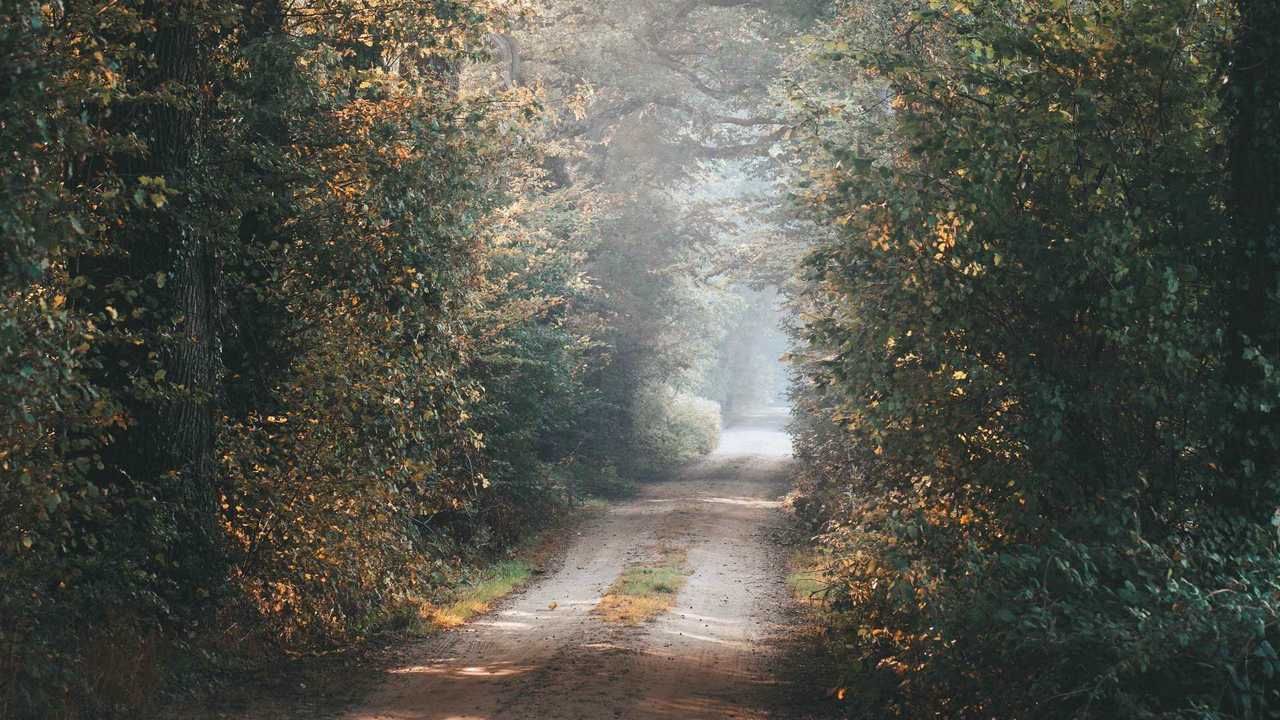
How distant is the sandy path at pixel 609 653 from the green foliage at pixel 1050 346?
195 cm

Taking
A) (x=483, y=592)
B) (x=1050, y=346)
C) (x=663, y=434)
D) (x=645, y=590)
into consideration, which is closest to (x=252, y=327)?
(x=483, y=592)

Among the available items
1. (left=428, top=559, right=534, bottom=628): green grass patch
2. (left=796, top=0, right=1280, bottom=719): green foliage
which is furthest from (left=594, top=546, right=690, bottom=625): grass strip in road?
(left=796, top=0, right=1280, bottom=719): green foliage

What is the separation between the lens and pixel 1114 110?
874 cm

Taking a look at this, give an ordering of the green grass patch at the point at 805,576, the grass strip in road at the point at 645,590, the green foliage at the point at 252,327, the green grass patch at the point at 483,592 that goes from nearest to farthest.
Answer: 1. the green foliage at the point at 252,327
2. the green grass patch at the point at 483,592
3. the grass strip in road at the point at 645,590
4. the green grass patch at the point at 805,576

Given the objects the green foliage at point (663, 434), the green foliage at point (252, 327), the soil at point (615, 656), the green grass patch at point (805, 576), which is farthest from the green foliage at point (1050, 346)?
the green foliage at point (663, 434)

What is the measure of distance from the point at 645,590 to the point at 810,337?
818cm

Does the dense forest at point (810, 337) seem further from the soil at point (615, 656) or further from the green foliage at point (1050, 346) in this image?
the soil at point (615, 656)

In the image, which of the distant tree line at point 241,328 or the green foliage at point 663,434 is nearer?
the distant tree line at point 241,328

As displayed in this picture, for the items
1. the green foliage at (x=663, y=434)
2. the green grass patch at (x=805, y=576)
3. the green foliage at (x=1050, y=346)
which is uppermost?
the green foliage at (x=1050, y=346)

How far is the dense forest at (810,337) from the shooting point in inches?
296

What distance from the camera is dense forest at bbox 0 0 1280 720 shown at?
7516mm

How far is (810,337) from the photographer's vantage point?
33.2 feet

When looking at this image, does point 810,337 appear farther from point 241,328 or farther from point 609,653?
point 241,328

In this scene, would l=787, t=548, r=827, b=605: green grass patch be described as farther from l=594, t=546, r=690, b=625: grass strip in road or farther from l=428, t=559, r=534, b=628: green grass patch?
l=428, t=559, r=534, b=628: green grass patch
